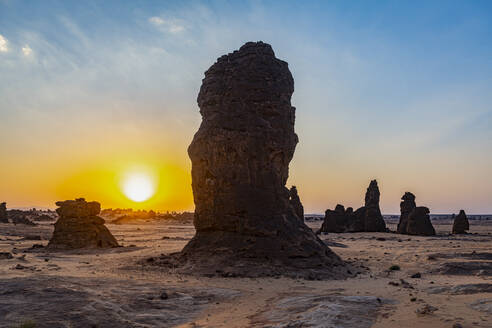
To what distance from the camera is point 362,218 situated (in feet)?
156

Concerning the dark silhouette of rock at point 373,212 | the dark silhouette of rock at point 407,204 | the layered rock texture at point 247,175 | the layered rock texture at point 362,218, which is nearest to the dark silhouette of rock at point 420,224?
the dark silhouette of rock at point 373,212

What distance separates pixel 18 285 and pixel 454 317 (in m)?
9.62

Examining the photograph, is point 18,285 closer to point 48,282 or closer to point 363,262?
point 48,282

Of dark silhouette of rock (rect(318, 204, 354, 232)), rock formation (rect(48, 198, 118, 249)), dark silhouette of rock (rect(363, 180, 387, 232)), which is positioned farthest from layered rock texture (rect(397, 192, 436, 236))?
rock formation (rect(48, 198, 118, 249))

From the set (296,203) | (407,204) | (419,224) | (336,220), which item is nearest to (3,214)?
(296,203)

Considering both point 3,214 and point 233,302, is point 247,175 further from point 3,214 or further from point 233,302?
point 3,214

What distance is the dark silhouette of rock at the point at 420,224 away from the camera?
42.0m

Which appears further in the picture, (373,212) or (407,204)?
(407,204)

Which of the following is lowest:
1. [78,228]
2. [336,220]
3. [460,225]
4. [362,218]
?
[78,228]

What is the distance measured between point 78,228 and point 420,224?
107 ft

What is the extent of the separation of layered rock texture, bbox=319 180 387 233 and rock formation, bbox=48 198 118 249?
93.5 ft

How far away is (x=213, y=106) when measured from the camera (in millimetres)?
17578

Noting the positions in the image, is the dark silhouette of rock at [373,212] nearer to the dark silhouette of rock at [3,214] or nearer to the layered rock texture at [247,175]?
the layered rock texture at [247,175]

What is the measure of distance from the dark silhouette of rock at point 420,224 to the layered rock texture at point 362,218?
13.8ft
